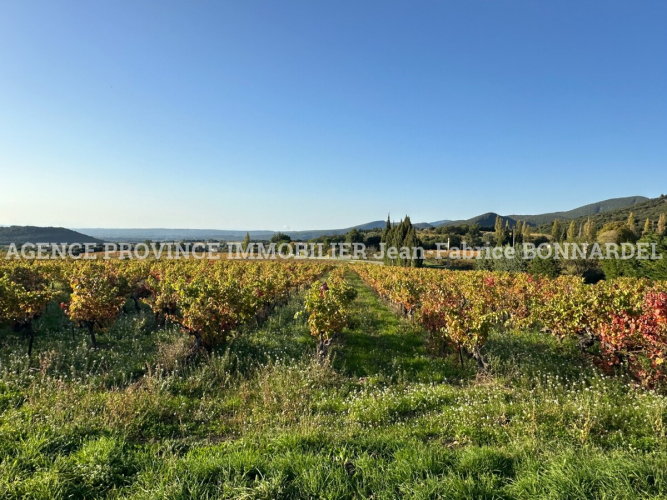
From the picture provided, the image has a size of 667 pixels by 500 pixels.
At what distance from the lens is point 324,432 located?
428 cm

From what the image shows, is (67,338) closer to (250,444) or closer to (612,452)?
(250,444)

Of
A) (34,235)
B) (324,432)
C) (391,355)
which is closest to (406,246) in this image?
(391,355)

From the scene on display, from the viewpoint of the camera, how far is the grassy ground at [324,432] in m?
3.11

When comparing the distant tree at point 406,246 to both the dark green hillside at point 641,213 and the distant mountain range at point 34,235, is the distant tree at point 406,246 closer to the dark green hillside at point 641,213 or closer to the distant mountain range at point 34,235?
the dark green hillside at point 641,213

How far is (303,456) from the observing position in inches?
Answer: 140

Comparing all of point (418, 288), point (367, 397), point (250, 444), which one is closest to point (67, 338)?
point (250, 444)

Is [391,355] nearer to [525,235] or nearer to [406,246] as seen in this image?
[406,246]

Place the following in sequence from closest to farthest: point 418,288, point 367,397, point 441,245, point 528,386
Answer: point 367,397 → point 528,386 → point 418,288 → point 441,245

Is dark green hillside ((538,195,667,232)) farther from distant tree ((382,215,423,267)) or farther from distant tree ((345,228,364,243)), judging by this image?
distant tree ((382,215,423,267))

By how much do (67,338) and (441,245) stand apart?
83.0 metres

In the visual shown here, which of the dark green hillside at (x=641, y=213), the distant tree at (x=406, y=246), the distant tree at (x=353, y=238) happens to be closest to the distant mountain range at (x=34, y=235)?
the distant tree at (x=353, y=238)

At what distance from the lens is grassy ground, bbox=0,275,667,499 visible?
311 cm

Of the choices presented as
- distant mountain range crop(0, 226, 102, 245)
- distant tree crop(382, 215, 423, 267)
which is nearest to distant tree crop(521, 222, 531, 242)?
distant tree crop(382, 215, 423, 267)

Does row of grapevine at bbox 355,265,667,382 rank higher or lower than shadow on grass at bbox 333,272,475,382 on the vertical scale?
higher
